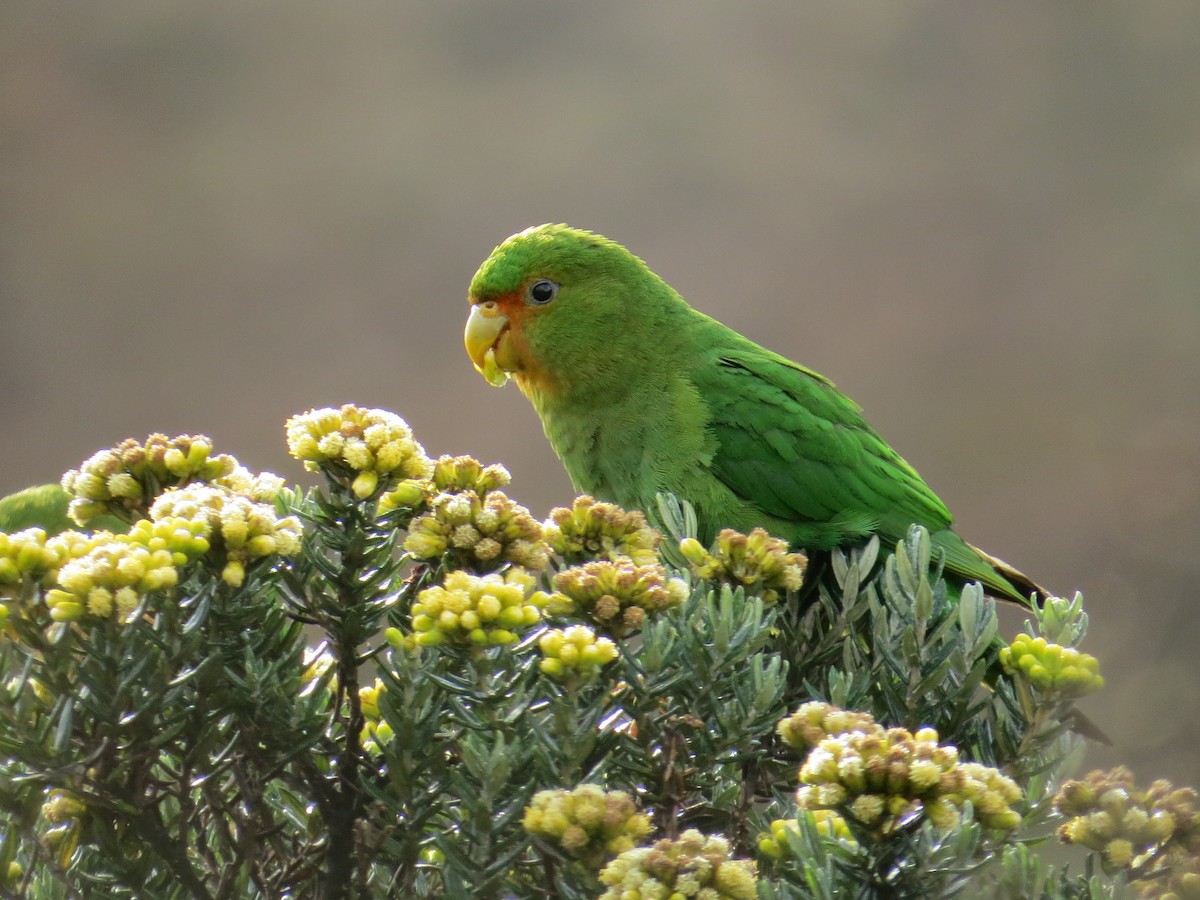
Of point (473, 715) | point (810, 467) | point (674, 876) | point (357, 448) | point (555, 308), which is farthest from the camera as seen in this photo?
point (555, 308)

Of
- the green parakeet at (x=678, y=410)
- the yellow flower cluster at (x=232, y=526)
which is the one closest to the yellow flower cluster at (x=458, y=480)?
the yellow flower cluster at (x=232, y=526)

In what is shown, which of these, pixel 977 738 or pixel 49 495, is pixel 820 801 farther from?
pixel 49 495

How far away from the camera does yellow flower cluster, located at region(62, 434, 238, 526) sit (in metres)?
0.82

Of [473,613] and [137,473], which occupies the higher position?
[137,473]

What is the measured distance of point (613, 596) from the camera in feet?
2.31

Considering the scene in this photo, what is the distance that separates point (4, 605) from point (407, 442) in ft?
0.88

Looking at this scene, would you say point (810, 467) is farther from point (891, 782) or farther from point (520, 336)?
point (891, 782)

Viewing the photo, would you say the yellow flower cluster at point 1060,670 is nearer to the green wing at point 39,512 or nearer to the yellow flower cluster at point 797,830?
the yellow flower cluster at point 797,830

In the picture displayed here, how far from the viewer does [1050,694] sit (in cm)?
79

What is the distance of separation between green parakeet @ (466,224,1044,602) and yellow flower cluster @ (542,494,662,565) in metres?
0.99

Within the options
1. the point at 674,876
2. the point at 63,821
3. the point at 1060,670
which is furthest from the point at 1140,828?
the point at 63,821

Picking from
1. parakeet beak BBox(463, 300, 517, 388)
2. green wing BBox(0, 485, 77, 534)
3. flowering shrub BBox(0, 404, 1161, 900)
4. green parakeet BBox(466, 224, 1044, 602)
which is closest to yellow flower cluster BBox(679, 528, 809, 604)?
flowering shrub BBox(0, 404, 1161, 900)

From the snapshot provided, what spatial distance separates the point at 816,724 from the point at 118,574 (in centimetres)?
41

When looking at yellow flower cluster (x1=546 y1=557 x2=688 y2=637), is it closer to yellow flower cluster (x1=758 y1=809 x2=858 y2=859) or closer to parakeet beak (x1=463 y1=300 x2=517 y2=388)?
yellow flower cluster (x1=758 y1=809 x2=858 y2=859)
